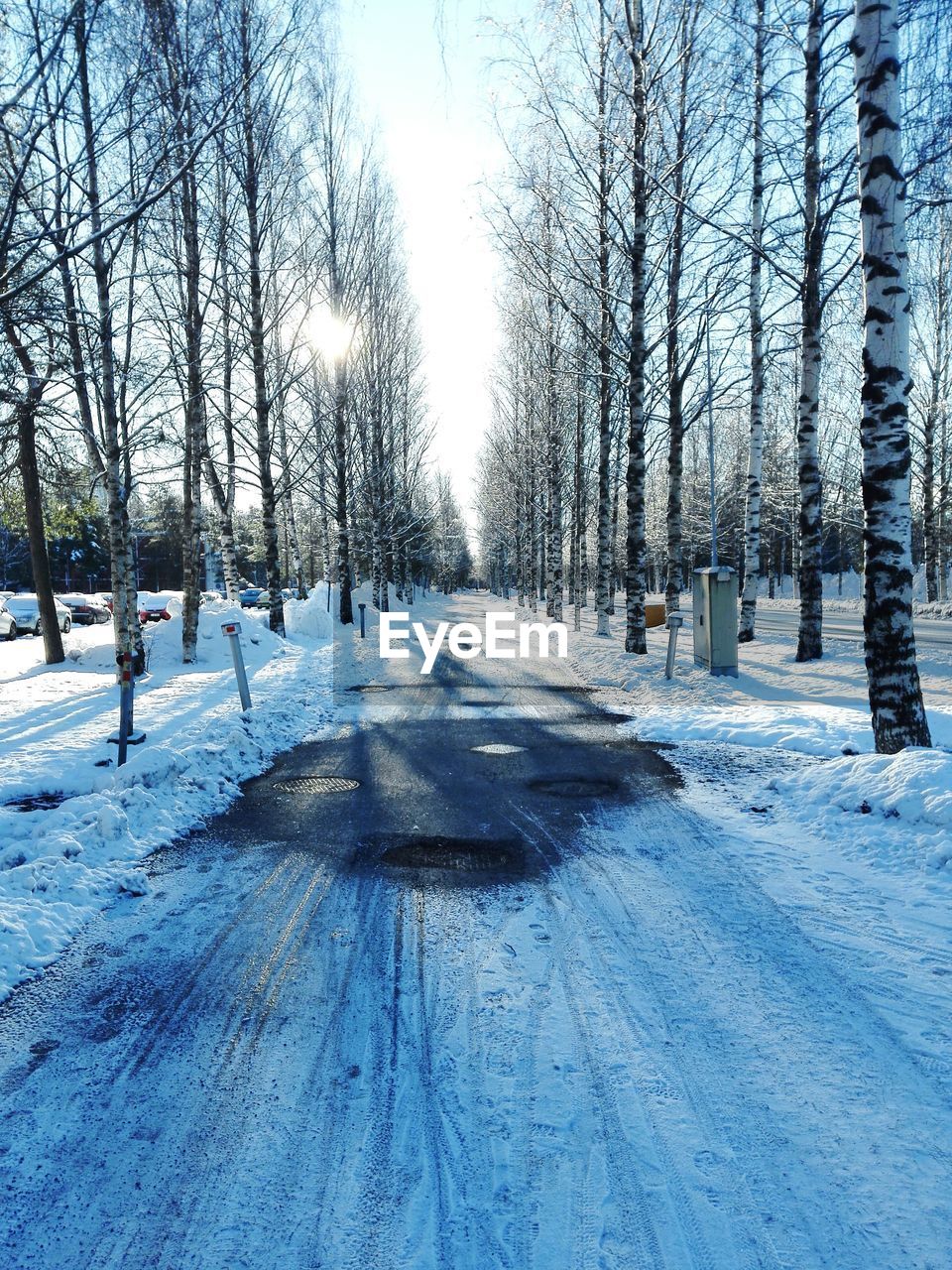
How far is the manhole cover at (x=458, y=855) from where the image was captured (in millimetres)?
4840

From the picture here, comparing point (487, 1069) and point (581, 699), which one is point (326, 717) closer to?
point (581, 699)

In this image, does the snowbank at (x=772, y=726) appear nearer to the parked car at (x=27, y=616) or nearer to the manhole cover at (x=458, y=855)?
the manhole cover at (x=458, y=855)

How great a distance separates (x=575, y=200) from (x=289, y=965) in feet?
51.8

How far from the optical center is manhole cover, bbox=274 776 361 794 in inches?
267

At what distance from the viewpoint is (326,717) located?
10.5 meters

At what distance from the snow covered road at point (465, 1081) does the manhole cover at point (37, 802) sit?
1703mm

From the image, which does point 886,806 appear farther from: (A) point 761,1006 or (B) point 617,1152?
(B) point 617,1152

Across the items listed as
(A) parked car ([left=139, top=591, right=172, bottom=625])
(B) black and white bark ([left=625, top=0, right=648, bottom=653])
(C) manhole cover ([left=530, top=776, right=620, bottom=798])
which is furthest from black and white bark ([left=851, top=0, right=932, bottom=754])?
(A) parked car ([left=139, top=591, right=172, bottom=625])

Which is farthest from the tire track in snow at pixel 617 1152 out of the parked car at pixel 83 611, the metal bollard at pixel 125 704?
the parked car at pixel 83 611

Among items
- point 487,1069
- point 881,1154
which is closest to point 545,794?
point 487,1069

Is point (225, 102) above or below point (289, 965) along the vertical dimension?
above

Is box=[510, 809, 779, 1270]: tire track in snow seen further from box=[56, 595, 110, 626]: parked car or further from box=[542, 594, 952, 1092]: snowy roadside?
box=[56, 595, 110, 626]: parked car

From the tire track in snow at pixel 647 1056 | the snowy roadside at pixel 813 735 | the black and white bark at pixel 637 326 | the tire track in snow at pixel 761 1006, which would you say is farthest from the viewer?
the black and white bark at pixel 637 326

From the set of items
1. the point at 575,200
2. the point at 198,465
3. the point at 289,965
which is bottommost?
the point at 289,965
